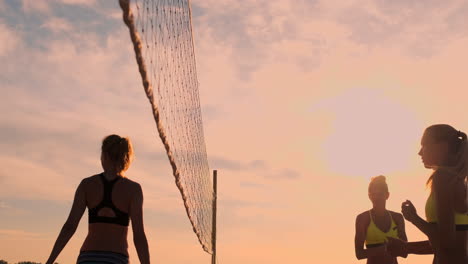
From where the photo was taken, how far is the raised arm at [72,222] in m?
5.29

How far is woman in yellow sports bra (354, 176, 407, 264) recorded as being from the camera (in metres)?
7.38

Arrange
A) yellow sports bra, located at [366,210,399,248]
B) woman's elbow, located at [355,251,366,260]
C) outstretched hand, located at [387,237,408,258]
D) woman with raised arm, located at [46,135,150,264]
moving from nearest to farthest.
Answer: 1. outstretched hand, located at [387,237,408,258]
2. woman with raised arm, located at [46,135,150,264]
3. woman's elbow, located at [355,251,366,260]
4. yellow sports bra, located at [366,210,399,248]

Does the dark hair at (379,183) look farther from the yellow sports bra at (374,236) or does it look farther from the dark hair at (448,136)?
the dark hair at (448,136)

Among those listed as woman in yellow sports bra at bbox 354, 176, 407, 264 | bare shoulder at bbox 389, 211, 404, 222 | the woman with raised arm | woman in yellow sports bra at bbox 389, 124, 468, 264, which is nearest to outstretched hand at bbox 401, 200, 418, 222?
woman in yellow sports bra at bbox 389, 124, 468, 264

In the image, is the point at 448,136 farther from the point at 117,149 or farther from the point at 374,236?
the point at 374,236

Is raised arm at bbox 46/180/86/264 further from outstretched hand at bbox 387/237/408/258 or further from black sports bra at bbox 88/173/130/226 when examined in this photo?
outstretched hand at bbox 387/237/408/258

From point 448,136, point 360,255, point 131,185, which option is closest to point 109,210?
point 131,185

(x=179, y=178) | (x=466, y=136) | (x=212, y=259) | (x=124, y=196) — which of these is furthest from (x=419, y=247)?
(x=212, y=259)

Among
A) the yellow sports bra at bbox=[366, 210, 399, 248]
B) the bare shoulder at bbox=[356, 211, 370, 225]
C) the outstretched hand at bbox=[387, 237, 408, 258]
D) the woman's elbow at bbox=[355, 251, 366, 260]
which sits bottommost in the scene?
the outstretched hand at bbox=[387, 237, 408, 258]

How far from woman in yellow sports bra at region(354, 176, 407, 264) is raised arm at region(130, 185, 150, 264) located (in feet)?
9.22

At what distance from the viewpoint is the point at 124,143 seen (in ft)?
17.3

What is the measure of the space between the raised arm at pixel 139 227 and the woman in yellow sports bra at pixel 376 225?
9.22 feet

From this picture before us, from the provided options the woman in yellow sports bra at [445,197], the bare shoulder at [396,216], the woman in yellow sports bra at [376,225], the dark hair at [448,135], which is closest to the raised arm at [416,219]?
the woman in yellow sports bra at [445,197]

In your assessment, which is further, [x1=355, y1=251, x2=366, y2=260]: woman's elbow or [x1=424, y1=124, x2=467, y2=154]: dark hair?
[x1=355, y1=251, x2=366, y2=260]: woman's elbow
